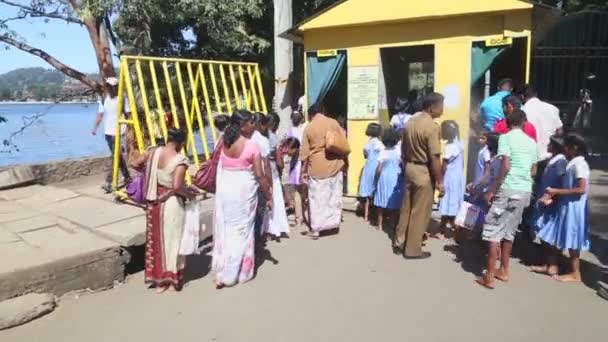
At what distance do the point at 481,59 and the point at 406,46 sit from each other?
1096 millimetres

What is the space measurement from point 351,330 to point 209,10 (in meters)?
7.32

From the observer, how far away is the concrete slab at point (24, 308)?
3868mm

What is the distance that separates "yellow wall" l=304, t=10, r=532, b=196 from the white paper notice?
0.09 ft

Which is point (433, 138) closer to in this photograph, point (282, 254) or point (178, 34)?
point (282, 254)

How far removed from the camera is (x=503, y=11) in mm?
6148

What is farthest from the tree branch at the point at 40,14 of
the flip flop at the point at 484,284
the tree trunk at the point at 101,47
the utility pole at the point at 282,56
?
the flip flop at the point at 484,284

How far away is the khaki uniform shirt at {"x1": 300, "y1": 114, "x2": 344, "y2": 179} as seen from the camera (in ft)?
19.0

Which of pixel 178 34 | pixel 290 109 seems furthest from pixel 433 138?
pixel 178 34

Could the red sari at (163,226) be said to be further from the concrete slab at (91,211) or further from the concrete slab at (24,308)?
the concrete slab at (91,211)

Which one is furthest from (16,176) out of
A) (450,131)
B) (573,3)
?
(573,3)

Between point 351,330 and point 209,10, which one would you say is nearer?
point 351,330

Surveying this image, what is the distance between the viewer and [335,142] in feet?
18.9

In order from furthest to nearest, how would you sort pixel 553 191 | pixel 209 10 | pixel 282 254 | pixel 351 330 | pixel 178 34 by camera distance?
pixel 178 34
pixel 209 10
pixel 282 254
pixel 553 191
pixel 351 330

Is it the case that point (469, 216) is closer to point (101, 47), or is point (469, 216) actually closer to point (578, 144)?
point (578, 144)
